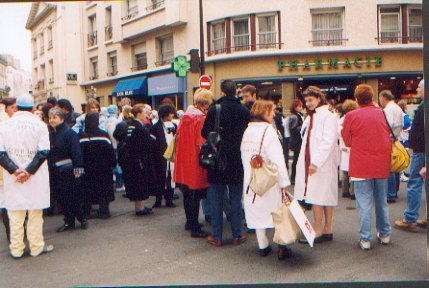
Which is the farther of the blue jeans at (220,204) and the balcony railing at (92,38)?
the balcony railing at (92,38)

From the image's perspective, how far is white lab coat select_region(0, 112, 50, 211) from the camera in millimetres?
5227

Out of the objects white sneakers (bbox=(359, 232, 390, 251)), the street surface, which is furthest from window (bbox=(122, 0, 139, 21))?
white sneakers (bbox=(359, 232, 390, 251))

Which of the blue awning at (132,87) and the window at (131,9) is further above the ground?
the window at (131,9)

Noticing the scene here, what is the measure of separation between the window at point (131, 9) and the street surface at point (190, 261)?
1410cm

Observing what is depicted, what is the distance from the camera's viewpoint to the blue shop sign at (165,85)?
17656 mm

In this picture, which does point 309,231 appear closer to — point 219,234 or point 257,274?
point 257,274

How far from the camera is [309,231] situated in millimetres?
4793

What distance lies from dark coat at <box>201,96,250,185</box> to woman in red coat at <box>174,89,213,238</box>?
37cm

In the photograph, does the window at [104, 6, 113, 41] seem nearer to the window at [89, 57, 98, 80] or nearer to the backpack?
the window at [89, 57, 98, 80]

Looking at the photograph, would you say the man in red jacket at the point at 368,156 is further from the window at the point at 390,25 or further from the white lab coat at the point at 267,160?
the window at the point at 390,25

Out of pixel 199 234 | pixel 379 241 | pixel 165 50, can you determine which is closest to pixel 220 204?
pixel 199 234

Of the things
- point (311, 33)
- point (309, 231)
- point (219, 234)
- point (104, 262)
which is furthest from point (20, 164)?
point (311, 33)

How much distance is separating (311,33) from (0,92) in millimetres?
13035

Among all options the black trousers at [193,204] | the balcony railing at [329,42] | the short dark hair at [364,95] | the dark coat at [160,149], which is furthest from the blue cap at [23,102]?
the balcony railing at [329,42]
